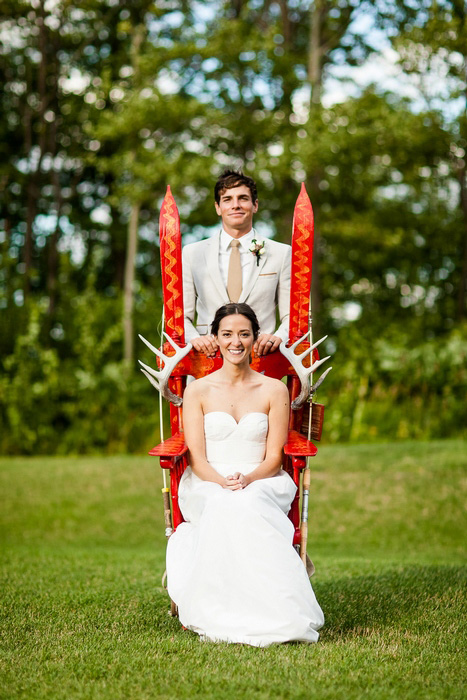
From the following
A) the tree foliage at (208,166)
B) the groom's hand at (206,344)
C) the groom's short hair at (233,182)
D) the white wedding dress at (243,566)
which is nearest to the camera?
the white wedding dress at (243,566)

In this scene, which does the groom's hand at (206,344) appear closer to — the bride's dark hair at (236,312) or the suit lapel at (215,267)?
the bride's dark hair at (236,312)

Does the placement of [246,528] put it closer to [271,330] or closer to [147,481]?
[271,330]

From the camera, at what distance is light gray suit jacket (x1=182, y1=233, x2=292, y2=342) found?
5.43m

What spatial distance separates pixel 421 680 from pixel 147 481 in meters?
8.86

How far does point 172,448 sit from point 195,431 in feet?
0.57

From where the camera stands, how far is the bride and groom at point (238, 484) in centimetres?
442

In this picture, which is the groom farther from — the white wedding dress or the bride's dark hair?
A: the white wedding dress

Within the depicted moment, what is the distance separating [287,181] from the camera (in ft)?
55.0

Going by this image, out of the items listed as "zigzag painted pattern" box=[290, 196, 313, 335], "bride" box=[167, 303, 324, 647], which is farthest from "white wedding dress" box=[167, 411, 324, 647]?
"zigzag painted pattern" box=[290, 196, 313, 335]

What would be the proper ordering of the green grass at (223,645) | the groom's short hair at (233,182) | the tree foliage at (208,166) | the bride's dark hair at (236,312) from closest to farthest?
the green grass at (223,645) < the bride's dark hair at (236,312) < the groom's short hair at (233,182) < the tree foliage at (208,166)

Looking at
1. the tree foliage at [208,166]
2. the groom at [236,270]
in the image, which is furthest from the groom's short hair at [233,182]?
the tree foliage at [208,166]

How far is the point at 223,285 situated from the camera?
17.9ft

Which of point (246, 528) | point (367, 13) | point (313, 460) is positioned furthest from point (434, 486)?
point (367, 13)

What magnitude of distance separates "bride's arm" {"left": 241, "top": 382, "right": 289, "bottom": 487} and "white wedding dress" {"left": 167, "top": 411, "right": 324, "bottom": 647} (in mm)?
59
